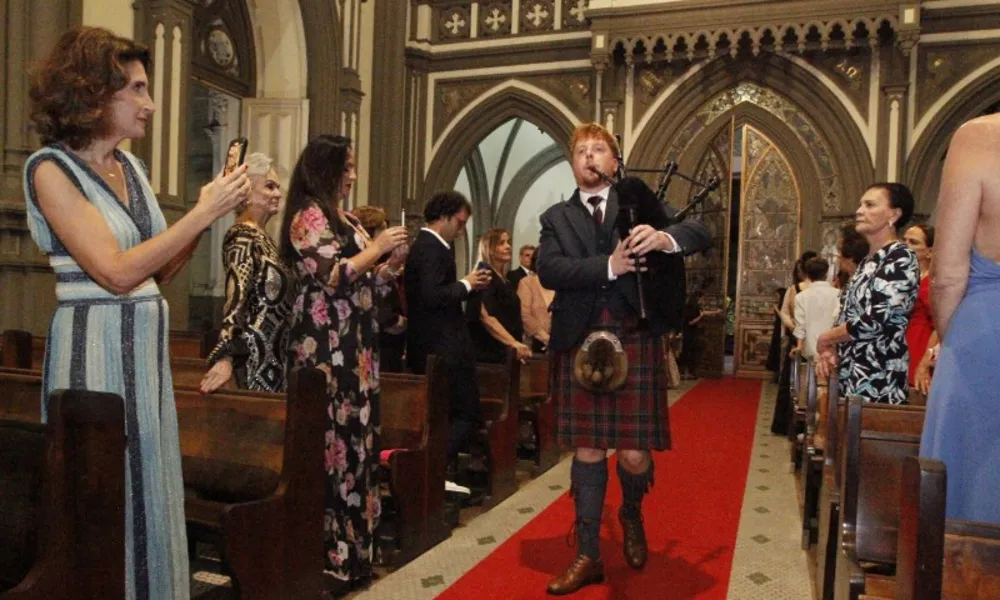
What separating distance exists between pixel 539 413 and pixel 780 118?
6496 millimetres

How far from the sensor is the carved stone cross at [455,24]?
10.7m

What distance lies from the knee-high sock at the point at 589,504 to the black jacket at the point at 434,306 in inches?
46.0

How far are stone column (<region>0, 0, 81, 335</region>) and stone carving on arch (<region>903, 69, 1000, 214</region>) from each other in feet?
28.2

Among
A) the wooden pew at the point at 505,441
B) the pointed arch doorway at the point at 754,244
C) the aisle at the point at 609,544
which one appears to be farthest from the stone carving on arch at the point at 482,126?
the wooden pew at the point at 505,441

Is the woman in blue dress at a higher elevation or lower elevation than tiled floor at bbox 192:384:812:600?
higher

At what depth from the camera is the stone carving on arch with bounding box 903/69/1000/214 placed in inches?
338

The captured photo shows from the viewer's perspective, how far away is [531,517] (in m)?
4.03

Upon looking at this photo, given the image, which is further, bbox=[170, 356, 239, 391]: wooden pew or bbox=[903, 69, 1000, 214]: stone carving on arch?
bbox=[903, 69, 1000, 214]: stone carving on arch

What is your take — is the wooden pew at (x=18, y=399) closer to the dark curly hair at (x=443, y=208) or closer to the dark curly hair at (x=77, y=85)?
the dark curly hair at (x=77, y=85)

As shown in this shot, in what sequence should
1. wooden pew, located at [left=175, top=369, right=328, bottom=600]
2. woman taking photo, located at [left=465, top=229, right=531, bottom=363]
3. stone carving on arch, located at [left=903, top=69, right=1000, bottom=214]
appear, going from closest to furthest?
wooden pew, located at [left=175, top=369, right=328, bottom=600] < woman taking photo, located at [left=465, top=229, right=531, bottom=363] < stone carving on arch, located at [left=903, top=69, right=1000, bottom=214]

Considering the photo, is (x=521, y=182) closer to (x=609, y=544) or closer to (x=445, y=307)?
(x=445, y=307)

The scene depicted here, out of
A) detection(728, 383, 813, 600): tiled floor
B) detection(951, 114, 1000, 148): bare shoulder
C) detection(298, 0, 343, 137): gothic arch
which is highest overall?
detection(298, 0, 343, 137): gothic arch

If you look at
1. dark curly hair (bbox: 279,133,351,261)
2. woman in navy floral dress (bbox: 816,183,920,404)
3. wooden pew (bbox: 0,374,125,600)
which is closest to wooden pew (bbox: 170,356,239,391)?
dark curly hair (bbox: 279,133,351,261)

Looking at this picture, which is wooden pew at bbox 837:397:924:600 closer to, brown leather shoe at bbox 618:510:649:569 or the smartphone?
brown leather shoe at bbox 618:510:649:569
